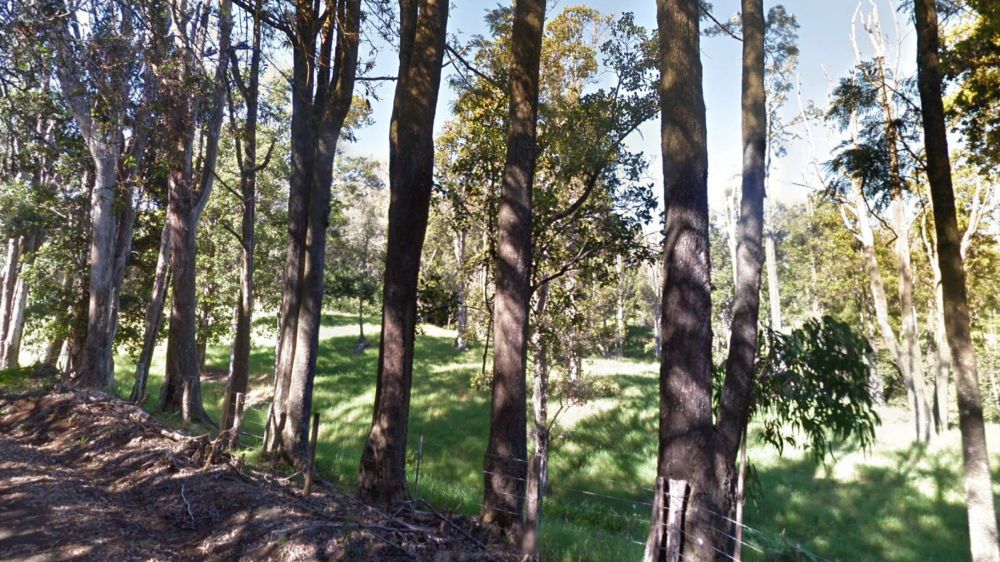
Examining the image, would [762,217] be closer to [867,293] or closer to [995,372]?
[867,293]

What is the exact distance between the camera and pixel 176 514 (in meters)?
7.54

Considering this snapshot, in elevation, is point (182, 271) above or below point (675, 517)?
above

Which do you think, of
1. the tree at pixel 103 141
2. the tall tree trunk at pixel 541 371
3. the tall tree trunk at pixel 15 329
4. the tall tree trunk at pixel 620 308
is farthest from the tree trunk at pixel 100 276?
the tall tree trunk at pixel 620 308

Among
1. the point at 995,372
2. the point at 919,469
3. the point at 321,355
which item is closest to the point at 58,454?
the point at 919,469

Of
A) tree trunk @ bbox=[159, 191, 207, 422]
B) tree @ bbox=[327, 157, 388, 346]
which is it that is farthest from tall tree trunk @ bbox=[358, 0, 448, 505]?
tree @ bbox=[327, 157, 388, 346]

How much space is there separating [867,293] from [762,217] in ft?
99.2

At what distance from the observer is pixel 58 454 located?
35.1 feet

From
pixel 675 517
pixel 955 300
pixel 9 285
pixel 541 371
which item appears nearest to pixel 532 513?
pixel 675 517

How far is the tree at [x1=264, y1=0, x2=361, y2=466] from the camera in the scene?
11.2 metres

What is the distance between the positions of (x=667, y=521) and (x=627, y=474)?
15540 mm

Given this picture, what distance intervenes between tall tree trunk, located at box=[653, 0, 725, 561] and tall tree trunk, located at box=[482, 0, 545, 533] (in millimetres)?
2000

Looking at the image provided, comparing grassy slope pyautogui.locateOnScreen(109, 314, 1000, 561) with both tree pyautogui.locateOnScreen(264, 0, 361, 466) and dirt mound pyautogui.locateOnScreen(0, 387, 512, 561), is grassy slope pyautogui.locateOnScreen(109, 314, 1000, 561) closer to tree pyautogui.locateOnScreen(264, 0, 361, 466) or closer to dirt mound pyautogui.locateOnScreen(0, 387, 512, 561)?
tree pyautogui.locateOnScreen(264, 0, 361, 466)

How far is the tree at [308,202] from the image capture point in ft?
36.7

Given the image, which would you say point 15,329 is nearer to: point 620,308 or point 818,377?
point 620,308
